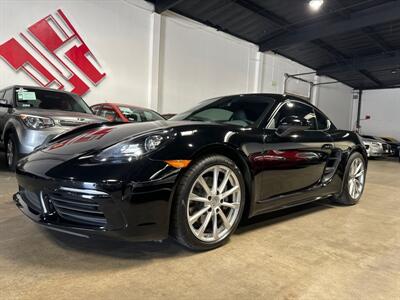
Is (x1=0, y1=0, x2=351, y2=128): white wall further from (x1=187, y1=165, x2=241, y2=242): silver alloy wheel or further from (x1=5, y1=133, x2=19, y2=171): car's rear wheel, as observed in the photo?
(x1=187, y1=165, x2=241, y2=242): silver alloy wheel

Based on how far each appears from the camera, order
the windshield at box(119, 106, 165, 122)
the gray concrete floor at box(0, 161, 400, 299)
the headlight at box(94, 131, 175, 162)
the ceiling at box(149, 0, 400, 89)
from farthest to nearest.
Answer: the ceiling at box(149, 0, 400, 89) < the windshield at box(119, 106, 165, 122) < the headlight at box(94, 131, 175, 162) < the gray concrete floor at box(0, 161, 400, 299)

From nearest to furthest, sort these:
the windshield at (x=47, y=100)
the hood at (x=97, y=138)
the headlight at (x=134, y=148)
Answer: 1. the headlight at (x=134, y=148)
2. the hood at (x=97, y=138)
3. the windshield at (x=47, y=100)

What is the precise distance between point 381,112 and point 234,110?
18878 mm

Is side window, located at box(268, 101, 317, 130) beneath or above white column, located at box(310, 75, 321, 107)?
beneath

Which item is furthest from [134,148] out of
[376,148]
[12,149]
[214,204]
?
[376,148]

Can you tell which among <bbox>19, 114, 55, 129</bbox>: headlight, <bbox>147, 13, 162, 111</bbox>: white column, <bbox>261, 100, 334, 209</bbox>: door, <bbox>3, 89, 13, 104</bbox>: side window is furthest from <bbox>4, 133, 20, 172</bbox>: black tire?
<bbox>147, 13, 162, 111</bbox>: white column

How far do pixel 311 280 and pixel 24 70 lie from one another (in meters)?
7.25

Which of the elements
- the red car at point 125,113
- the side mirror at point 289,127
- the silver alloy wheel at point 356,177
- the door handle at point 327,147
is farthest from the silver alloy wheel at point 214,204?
the red car at point 125,113

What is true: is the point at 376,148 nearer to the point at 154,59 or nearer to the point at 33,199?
the point at 154,59

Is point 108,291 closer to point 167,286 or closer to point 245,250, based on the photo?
point 167,286

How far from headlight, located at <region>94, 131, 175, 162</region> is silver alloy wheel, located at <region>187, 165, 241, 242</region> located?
0.33 m

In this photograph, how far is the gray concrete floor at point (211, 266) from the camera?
1.47 metres

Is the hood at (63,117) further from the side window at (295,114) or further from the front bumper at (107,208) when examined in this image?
the side window at (295,114)

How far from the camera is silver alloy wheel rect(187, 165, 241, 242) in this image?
1.88m
